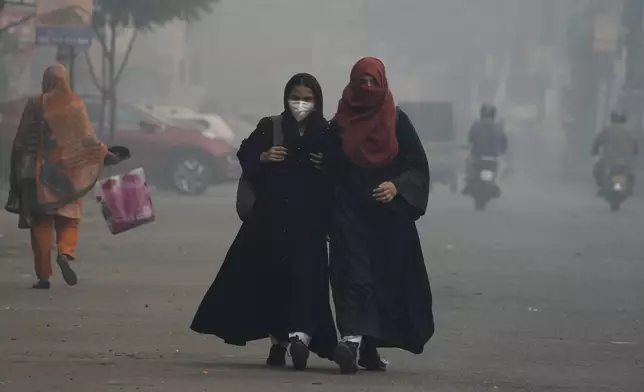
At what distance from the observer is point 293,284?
829 cm

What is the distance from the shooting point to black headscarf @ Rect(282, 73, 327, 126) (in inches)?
320

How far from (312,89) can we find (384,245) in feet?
2.70

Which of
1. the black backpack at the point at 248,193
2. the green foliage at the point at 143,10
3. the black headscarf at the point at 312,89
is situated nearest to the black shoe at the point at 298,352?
the black backpack at the point at 248,193

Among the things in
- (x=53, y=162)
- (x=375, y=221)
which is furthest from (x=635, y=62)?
(x=375, y=221)

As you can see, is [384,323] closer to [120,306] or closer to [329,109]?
[120,306]

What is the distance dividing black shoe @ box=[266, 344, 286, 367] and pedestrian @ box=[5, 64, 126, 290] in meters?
4.21

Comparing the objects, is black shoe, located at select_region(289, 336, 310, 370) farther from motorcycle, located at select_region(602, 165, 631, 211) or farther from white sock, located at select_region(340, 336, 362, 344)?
motorcycle, located at select_region(602, 165, 631, 211)

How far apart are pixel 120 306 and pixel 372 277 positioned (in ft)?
12.1

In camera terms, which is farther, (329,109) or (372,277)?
(329,109)

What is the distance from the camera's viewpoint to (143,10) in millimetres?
30984

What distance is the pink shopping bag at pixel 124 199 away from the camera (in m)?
12.2

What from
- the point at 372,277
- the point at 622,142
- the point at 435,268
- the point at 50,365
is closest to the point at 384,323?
the point at 372,277

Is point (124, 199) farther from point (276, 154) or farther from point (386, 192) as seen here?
point (386, 192)

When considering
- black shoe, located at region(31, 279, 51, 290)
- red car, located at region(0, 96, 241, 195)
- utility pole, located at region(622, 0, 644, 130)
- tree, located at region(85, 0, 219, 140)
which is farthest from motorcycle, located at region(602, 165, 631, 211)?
utility pole, located at region(622, 0, 644, 130)
